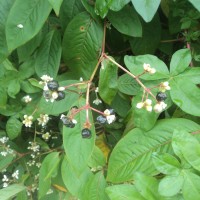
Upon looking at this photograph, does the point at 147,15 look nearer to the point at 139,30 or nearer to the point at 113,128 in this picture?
the point at 139,30

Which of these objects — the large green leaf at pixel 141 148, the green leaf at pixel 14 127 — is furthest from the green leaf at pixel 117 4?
the green leaf at pixel 14 127

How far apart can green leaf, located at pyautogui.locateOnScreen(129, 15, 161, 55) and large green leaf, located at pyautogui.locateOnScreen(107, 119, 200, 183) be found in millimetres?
305

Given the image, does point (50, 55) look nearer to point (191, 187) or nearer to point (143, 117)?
point (143, 117)

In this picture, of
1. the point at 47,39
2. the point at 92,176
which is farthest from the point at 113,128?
the point at 47,39

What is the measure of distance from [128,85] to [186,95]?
198 millimetres

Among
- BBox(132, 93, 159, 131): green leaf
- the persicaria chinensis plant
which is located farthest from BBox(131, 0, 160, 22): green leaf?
BBox(132, 93, 159, 131): green leaf

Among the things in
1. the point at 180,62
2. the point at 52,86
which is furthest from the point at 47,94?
the point at 180,62

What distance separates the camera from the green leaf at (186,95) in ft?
3.07

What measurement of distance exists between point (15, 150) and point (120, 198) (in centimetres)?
76

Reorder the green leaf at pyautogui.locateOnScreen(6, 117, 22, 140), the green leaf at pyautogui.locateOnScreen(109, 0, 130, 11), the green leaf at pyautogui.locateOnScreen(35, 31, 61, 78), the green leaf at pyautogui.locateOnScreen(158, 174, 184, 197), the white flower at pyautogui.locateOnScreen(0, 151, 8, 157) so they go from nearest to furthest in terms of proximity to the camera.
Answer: the green leaf at pyautogui.locateOnScreen(158, 174, 184, 197)
the green leaf at pyautogui.locateOnScreen(109, 0, 130, 11)
the green leaf at pyautogui.locateOnScreen(35, 31, 61, 78)
the green leaf at pyautogui.locateOnScreen(6, 117, 22, 140)
the white flower at pyautogui.locateOnScreen(0, 151, 8, 157)

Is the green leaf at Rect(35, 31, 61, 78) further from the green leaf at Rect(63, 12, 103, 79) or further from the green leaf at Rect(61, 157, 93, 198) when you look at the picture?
the green leaf at Rect(61, 157, 93, 198)

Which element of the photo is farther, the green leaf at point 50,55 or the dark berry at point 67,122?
the green leaf at point 50,55

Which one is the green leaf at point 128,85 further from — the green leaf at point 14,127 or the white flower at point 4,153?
the white flower at point 4,153

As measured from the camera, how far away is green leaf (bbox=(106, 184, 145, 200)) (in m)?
0.89
